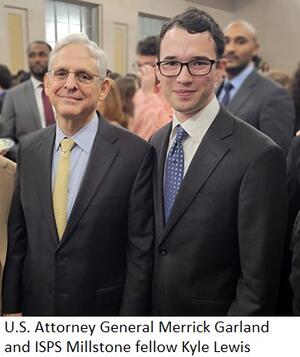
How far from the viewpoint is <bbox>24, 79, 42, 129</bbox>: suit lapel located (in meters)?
1.10

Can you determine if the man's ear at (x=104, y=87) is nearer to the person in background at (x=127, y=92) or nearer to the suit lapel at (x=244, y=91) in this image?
the person in background at (x=127, y=92)

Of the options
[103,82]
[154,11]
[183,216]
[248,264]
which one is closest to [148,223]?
[183,216]

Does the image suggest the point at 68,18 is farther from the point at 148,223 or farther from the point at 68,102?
the point at 148,223

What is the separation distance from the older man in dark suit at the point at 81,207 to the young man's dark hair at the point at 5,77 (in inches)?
8.6

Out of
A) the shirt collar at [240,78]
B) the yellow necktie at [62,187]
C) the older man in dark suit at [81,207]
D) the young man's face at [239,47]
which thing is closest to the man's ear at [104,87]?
the older man in dark suit at [81,207]

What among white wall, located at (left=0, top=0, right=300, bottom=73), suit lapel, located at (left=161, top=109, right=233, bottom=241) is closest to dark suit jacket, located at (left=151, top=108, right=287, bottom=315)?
suit lapel, located at (left=161, top=109, right=233, bottom=241)

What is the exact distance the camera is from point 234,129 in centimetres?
85

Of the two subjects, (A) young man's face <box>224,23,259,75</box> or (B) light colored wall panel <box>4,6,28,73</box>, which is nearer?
(B) light colored wall panel <box>4,6,28,73</box>

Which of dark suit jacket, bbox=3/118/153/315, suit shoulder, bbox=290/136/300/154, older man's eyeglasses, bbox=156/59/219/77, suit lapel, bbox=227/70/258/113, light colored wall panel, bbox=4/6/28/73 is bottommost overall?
dark suit jacket, bbox=3/118/153/315

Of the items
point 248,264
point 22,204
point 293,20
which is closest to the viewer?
point 248,264

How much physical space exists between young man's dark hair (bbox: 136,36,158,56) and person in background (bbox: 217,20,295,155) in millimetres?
227

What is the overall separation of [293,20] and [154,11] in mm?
385

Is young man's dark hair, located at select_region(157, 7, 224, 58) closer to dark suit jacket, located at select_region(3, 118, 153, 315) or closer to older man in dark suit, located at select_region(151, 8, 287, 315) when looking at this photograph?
older man in dark suit, located at select_region(151, 8, 287, 315)

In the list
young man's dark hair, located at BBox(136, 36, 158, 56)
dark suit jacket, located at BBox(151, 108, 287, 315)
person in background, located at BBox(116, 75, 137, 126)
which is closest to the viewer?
dark suit jacket, located at BBox(151, 108, 287, 315)
